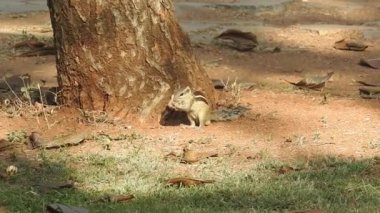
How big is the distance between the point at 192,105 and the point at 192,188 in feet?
3.46

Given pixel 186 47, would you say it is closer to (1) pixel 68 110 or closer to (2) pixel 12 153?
(1) pixel 68 110

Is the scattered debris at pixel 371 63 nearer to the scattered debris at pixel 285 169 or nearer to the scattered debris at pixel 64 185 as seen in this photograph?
the scattered debris at pixel 285 169

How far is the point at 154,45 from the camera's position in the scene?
17.6ft

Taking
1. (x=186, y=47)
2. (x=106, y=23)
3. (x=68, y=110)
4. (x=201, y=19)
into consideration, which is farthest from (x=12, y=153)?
(x=201, y=19)

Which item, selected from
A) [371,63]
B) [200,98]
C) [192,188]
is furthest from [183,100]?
[371,63]

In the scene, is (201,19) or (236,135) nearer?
(236,135)

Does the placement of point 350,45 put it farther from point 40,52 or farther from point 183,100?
point 183,100

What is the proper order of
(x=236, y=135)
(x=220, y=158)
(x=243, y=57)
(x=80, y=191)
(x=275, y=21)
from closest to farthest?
(x=80, y=191)
(x=220, y=158)
(x=236, y=135)
(x=243, y=57)
(x=275, y=21)

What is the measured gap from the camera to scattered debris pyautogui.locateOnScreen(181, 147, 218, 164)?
462cm

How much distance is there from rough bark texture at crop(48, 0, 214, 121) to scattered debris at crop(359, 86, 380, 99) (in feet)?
4.48

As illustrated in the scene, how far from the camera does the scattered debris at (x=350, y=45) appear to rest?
24.7 feet

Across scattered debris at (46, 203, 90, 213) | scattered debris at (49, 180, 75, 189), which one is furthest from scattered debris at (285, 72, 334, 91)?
scattered debris at (46, 203, 90, 213)

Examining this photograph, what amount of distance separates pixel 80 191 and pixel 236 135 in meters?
1.24

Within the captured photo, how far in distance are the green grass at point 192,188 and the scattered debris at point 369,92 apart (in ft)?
4.52
